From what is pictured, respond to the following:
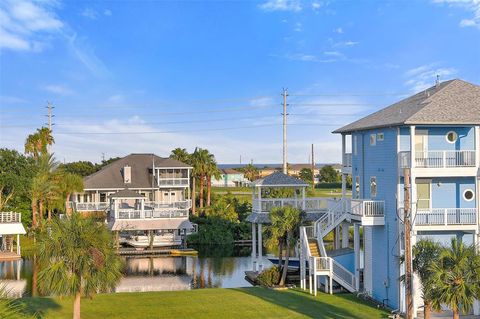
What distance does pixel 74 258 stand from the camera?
19984 mm

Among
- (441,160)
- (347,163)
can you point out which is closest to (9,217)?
(347,163)

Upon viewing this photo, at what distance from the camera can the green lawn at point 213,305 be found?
80.3 feet

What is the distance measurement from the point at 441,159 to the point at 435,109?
91.9 inches

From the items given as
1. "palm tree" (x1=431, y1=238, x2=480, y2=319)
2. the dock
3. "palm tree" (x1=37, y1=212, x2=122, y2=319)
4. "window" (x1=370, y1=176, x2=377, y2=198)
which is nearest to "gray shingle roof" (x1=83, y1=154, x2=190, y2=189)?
the dock

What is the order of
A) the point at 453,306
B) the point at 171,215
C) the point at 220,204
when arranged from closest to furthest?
the point at 453,306
the point at 171,215
the point at 220,204

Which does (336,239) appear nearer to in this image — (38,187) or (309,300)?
(309,300)

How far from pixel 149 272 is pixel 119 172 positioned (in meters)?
22.7

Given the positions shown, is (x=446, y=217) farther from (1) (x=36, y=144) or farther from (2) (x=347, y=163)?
(1) (x=36, y=144)

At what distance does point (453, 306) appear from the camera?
19359mm

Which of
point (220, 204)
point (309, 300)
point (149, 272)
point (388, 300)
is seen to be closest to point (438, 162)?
point (388, 300)

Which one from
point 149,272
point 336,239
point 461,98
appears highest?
point 461,98

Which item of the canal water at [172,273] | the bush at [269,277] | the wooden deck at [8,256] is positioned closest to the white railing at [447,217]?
the bush at [269,277]

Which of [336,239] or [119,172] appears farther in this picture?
[119,172]

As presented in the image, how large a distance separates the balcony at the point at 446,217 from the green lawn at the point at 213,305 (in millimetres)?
4408
